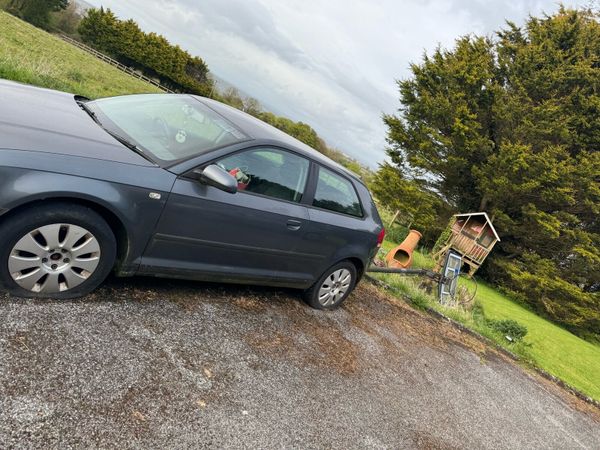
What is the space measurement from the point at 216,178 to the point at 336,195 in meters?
1.77

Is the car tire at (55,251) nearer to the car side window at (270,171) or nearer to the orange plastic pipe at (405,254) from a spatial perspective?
the car side window at (270,171)

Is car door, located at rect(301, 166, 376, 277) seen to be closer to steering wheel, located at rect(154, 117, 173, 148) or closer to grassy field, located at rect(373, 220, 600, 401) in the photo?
steering wheel, located at rect(154, 117, 173, 148)

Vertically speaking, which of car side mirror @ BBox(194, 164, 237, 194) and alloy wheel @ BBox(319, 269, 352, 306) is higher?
car side mirror @ BBox(194, 164, 237, 194)

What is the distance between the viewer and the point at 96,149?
312 centimetres

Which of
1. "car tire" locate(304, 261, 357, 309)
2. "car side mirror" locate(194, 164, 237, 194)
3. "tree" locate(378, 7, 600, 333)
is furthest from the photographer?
"tree" locate(378, 7, 600, 333)

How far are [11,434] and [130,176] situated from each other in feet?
5.61

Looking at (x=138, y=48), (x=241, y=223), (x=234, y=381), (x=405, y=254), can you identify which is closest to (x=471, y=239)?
(x=405, y=254)

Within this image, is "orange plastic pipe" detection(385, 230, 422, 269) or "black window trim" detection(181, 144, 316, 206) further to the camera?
"orange plastic pipe" detection(385, 230, 422, 269)

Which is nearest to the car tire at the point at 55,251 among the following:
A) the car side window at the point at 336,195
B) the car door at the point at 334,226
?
the car door at the point at 334,226

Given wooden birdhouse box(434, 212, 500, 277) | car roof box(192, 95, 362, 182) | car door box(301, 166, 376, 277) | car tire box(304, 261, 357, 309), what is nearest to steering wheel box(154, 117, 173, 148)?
car roof box(192, 95, 362, 182)

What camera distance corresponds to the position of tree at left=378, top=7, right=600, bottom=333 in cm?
1783

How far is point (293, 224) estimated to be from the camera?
4199mm

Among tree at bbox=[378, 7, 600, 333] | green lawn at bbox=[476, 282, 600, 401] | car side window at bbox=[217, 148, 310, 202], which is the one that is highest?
tree at bbox=[378, 7, 600, 333]

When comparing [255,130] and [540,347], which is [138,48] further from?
[255,130]
